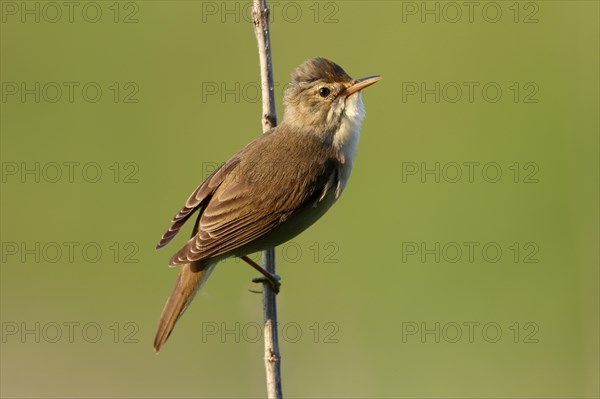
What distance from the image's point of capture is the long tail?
3.73 metres

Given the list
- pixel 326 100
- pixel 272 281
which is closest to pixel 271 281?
pixel 272 281

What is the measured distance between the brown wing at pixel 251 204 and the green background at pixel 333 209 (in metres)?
0.38

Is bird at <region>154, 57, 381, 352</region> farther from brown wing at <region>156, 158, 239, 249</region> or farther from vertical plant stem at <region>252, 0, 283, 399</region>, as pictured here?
vertical plant stem at <region>252, 0, 283, 399</region>

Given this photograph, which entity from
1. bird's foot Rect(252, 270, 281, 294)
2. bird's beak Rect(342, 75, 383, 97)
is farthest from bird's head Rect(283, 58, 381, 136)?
bird's foot Rect(252, 270, 281, 294)

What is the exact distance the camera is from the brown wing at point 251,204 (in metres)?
3.70

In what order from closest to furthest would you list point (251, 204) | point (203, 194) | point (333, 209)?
point (251, 204), point (203, 194), point (333, 209)

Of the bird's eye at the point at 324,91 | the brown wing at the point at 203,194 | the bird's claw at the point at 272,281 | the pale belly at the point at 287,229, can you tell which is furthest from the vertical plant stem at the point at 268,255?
the brown wing at the point at 203,194

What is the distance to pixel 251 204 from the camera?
376 centimetres

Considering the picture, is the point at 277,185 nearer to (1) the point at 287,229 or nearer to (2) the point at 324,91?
(1) the point at 287,229

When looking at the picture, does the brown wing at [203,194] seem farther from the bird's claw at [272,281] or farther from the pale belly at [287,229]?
the bird's claw at [272,281]

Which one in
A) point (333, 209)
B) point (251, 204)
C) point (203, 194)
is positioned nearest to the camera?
point (251, 204)

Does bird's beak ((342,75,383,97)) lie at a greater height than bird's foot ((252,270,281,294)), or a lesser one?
greater

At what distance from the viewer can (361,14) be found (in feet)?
26.7

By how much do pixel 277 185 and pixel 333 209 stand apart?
9.08ft
